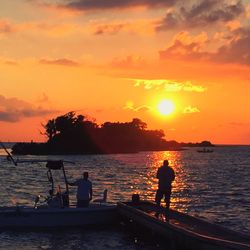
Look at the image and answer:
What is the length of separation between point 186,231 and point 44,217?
24.9 feet

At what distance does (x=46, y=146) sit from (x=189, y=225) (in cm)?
16243

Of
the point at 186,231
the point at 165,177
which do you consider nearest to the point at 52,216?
the point at 165,177

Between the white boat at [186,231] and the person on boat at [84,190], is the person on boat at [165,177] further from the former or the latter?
the person on boat at [84,190]

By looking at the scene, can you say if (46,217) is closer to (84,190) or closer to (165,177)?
(84,190)

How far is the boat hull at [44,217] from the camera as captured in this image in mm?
23625


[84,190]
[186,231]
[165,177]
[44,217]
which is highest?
[165,177]

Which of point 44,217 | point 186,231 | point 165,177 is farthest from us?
point 165,177

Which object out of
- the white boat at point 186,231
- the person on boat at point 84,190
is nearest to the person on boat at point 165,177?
the white boat at point 186,231

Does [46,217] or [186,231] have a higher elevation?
[186,231]

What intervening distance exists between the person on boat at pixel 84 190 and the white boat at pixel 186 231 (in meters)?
1.59

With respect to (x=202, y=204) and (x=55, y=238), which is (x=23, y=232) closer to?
(x=55, y=238)

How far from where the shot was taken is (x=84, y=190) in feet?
79.2

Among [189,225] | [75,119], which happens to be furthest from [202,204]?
[75,119]

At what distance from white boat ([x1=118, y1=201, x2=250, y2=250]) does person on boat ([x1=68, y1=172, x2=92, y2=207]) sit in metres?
1.59
